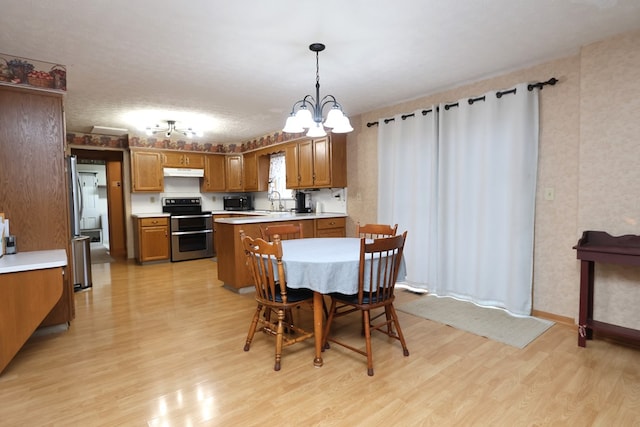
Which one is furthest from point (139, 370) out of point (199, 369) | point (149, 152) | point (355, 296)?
point (149, 152)

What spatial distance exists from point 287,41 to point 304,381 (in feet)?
7.58

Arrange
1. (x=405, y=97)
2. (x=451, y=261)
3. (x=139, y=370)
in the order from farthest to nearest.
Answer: (x=405, y=97)
(x=451, y=261)
(x=139, y=370)

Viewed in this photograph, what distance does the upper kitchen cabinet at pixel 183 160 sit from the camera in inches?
245

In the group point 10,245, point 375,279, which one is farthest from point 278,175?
point 375,279

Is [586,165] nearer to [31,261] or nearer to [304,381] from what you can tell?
[304,381]

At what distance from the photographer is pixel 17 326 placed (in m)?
2.16

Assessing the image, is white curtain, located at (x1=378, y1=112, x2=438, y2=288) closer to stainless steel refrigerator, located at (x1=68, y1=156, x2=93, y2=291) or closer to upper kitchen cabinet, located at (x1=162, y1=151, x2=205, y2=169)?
stainless steel refrigerator, located at (x1=68, y1=156, x2=93, y2=291)

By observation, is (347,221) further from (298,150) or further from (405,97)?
(405,97)

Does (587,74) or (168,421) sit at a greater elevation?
(587,74)

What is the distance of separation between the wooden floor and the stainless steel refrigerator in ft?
4.48

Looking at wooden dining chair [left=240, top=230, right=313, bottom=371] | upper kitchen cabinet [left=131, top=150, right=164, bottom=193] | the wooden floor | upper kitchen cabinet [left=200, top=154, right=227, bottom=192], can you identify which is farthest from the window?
wooden dining chair [left=240, top=230, right=313, bottom=371]

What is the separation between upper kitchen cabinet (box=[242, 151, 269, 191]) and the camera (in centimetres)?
647

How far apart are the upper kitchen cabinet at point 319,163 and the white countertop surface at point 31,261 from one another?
310 cm

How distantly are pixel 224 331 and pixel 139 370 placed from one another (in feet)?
2.42
